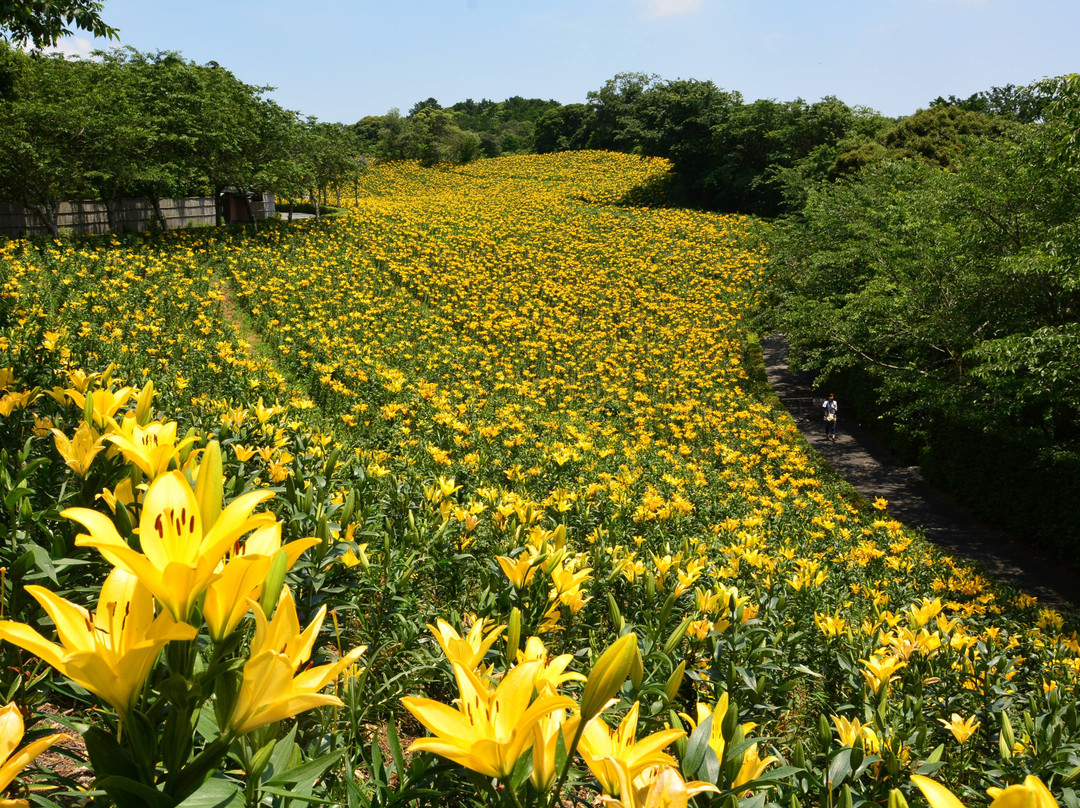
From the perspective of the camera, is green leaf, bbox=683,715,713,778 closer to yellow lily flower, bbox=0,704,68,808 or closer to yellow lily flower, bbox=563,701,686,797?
yellow lily flower, bbox=563,701,686,797

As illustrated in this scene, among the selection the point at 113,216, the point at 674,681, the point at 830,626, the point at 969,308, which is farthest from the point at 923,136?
the point at 674,681

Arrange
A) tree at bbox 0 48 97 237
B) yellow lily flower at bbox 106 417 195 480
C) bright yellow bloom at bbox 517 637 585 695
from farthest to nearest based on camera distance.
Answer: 1. tree at bbox 0 48 97 237
2. yellow lily flower at bbox 106 417 195 480
3. bright yellow bloom at bbox 517 637 585 695

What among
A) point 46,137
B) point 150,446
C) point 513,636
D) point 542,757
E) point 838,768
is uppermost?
point 46,137

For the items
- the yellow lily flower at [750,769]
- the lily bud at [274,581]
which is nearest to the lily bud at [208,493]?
the lily bud at [274,581]

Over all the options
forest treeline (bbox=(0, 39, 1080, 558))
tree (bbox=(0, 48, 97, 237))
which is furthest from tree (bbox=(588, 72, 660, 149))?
tree (bbox=(0, 48, 97, 237))

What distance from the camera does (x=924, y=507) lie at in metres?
10.5

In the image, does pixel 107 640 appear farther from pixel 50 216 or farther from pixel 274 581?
pixel 50 216

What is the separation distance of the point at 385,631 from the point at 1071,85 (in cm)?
872

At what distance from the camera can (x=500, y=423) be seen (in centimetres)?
815

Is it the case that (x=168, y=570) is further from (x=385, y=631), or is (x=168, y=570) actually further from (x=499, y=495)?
(x=499, y=495)

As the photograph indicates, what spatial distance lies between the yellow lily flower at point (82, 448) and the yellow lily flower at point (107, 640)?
971 mm

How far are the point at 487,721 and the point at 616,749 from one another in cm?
25

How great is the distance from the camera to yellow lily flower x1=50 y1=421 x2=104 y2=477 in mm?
1560

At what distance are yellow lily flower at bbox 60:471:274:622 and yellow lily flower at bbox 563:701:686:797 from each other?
1.70ft
